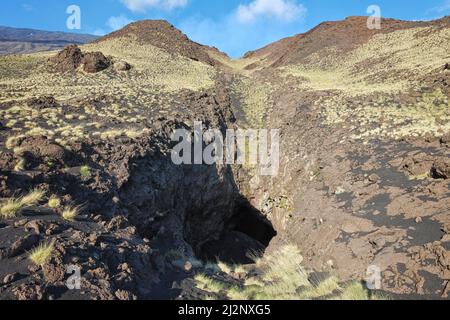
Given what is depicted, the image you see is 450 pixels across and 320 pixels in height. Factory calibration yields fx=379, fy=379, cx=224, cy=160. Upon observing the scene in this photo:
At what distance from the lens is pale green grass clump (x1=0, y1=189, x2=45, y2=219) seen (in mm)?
7469

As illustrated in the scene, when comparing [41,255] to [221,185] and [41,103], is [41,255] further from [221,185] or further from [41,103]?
[41,103]

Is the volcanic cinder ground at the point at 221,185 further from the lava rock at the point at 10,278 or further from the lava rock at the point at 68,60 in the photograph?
the lava rock at the point at 68,60

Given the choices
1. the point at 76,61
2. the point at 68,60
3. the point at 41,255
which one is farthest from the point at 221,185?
the point at 68,60

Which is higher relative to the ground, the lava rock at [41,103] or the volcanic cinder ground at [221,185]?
the lava rock at [41,103]

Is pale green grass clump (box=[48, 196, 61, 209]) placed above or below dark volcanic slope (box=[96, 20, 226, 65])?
below

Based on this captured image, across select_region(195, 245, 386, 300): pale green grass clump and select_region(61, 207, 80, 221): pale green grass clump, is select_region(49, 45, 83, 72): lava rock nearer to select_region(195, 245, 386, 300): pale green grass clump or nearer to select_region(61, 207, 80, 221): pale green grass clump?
select_region(61, 207, 80, 221): pale green grass clump

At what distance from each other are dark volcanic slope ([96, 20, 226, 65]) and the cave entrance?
74.4 ft

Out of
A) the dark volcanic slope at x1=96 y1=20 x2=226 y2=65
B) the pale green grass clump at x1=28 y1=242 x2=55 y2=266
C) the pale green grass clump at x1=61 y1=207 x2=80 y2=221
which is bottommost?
the pale green grass clump at x1=28 y1=242 x2=55 y2=266

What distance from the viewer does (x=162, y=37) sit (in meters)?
40.5

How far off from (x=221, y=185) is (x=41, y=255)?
11.9 meters

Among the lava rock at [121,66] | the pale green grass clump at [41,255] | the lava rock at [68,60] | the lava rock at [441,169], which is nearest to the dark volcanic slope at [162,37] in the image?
the lava rock at [121,66]

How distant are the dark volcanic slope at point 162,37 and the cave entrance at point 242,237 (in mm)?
22690

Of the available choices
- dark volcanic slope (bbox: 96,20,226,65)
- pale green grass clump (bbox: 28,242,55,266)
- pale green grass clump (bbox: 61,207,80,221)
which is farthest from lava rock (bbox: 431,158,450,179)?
dark volcanic slope (bbox: 96,20,226,65)

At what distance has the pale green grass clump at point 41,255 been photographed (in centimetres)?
618
